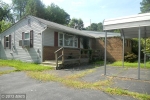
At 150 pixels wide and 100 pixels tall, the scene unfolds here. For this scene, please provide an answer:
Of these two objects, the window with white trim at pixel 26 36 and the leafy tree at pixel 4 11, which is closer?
the window with white trim at pixel 26 36

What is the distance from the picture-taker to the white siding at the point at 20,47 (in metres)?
13.9

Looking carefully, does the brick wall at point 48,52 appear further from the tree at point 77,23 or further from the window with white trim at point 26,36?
the tree at point 77,23

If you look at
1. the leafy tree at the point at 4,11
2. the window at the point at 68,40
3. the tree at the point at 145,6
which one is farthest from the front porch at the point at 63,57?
the tree at the point at 145,6

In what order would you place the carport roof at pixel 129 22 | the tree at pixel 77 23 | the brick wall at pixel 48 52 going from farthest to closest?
1. the tree at pixel 77 23
2. the brick wall at pixel 48 52
3. the carport roof at pixel 129 22

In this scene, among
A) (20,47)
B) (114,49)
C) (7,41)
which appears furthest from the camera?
(114,49)

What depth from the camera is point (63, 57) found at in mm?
11602

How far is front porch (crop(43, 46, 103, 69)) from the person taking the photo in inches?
458

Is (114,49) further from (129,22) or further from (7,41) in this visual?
(7,41)

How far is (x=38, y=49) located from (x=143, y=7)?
49.3 meters

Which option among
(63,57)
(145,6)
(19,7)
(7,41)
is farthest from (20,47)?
(145,6)

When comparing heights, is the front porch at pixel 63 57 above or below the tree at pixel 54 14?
below

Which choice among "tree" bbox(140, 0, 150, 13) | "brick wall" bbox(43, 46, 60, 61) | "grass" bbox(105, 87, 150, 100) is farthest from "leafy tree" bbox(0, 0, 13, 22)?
"tree" bbox(140, 0, 150, 13)

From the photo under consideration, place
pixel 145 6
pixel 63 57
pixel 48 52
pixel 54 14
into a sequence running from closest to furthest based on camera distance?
pixel 63 57
pixel 48 52
pixel 54 14
pixel 145 6

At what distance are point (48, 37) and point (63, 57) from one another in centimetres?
321
